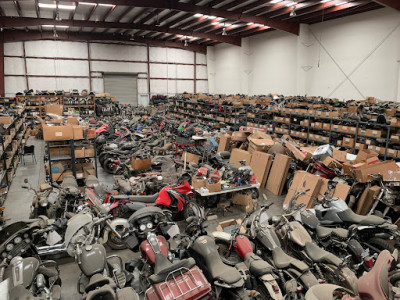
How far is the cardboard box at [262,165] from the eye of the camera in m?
6.35

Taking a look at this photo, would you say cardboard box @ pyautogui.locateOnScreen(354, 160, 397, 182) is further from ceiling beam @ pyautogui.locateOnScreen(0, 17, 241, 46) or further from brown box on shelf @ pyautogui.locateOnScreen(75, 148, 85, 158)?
ceiling beam @ pyautogui.locateOnScreen(0, 17, 241, 46)

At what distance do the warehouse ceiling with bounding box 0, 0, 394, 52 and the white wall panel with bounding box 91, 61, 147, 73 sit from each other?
154cm

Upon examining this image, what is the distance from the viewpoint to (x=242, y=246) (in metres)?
3.12

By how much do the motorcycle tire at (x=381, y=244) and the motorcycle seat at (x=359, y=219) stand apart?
23 centimetres

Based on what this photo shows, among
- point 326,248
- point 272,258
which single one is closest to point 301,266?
point 272,258

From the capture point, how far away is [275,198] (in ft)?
19.4

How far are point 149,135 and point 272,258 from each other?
7310 mm

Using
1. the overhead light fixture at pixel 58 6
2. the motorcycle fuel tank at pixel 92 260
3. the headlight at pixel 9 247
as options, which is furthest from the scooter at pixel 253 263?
the overhead light fixture at pixel 58 6

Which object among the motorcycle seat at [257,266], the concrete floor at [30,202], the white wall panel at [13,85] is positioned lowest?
the concrete floor at [30,202]

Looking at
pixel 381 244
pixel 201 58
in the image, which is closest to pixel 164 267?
pixel 381 244

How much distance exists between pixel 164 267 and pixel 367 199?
11.6 ft

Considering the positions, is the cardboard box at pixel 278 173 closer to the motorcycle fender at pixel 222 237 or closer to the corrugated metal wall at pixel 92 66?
the motorcycle fender at pixel 222 237

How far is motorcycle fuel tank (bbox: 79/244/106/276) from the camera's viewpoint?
260cm

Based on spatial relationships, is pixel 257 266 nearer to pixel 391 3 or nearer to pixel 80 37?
pixel 391 3
